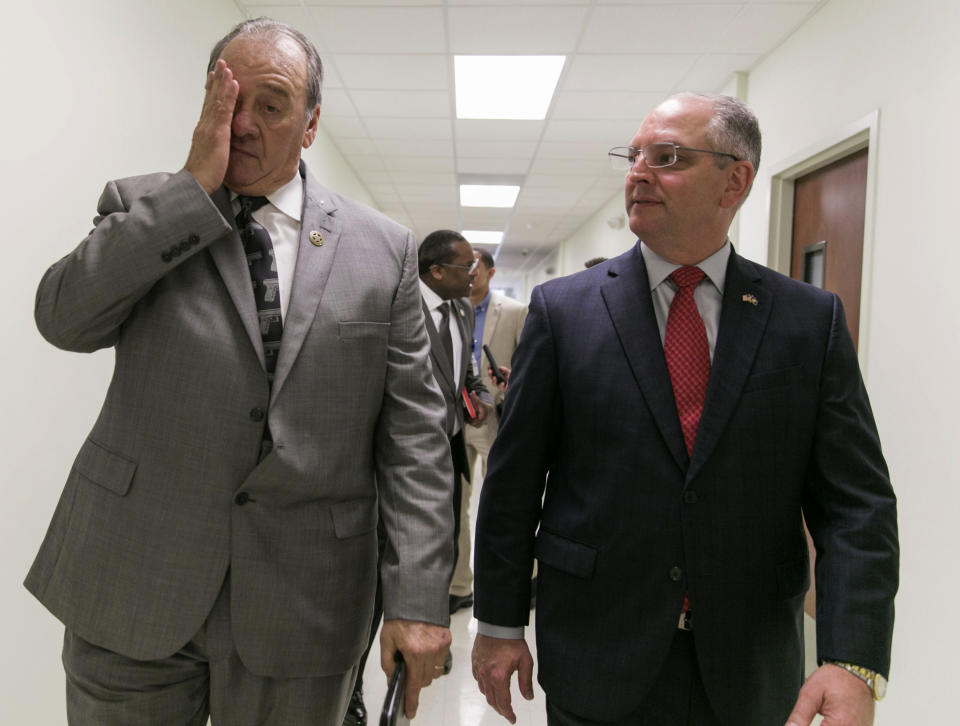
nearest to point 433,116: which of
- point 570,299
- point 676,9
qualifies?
point 676,9

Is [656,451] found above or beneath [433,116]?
beneath

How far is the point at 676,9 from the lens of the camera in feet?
11.1

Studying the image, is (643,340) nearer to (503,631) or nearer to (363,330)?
(363,330)

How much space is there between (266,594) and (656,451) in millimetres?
653

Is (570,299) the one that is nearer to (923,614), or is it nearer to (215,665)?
(215,665)

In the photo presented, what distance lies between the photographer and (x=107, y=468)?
3.37 ft

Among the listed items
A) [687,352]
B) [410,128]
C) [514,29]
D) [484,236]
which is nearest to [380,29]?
[514,29]

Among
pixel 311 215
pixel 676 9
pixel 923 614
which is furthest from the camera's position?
pixel 676 9

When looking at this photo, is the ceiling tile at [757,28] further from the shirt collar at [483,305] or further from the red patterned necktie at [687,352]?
the red patterned necktie at [687,352]

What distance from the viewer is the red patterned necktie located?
1.17m

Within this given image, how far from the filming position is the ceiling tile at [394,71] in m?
4.07

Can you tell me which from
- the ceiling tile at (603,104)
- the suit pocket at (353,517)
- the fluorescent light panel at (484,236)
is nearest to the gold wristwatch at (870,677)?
the suit pocket at (353,517)

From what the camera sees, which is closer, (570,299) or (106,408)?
(106,408)

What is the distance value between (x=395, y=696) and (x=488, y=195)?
7.52 m
